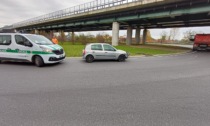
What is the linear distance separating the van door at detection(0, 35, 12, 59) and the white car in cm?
491

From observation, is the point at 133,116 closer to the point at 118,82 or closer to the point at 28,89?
the point at 118,82

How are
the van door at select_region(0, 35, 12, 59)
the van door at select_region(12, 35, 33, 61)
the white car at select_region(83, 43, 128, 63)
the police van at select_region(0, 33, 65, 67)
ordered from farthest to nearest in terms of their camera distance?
1. the white car at select_region(83, 43, 128, 63)
2. the van door at select_region(0, 35, 12, 59)
3. the van door at select_region(12, 35, 33, 61)
4. the police van at select_region(0, 33, 65, 67)

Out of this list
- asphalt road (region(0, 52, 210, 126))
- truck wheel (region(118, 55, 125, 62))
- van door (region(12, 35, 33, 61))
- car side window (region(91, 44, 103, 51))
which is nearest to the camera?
asphalt road (region(0, 52, 210, 126))

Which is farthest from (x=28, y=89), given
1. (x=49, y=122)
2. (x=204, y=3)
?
(x=204, y=3)

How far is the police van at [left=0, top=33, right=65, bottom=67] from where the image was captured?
907cm

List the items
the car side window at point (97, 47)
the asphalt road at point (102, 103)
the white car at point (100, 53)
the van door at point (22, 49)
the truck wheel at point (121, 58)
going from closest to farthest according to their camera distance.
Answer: the asphalt road at point (102, 103) → the van door at point (22, 49) → the white car at point (100, 53) → the car side window at point (97, 47) → the truck wheel at point (121, 58)

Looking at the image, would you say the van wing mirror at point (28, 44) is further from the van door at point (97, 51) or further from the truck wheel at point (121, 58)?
the truck wheel at point (121, 58)

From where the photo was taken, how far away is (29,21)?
6122 cm

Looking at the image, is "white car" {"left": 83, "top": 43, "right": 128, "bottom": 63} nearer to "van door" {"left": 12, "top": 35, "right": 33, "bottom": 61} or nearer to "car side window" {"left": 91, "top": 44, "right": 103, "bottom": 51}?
"car side window" {"left": 91, "top": 44, "right": 103, "bottom": 51}

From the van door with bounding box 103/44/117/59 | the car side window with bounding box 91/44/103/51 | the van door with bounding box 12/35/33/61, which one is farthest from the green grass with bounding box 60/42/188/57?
the van door with bounding box 12/35/33/61

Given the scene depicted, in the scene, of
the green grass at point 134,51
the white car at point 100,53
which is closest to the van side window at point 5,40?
the white car at point 100,53

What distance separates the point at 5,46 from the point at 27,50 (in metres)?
1.74

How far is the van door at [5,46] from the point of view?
379 inches

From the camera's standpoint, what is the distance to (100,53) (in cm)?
1152
